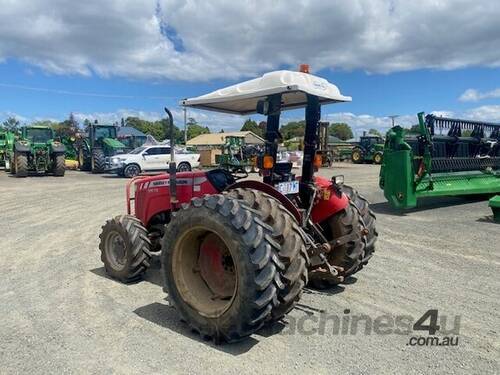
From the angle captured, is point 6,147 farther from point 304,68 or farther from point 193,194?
point 304,68

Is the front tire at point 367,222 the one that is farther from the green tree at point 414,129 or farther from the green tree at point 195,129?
the green tree at point 195,129

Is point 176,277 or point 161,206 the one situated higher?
point 161,206

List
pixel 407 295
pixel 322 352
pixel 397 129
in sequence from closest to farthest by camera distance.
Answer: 1. pixel 322 352
2. pixel 407 295
3. pixel 397 129

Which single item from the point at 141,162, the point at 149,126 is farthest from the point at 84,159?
the point at 149,126

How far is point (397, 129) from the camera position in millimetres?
10086

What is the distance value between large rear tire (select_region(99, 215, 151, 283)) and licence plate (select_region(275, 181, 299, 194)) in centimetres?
179

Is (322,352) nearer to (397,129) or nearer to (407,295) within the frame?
(407,295)

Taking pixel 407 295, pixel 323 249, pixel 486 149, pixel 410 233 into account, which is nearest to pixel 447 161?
pixel 486 149

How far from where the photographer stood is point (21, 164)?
66.5ft

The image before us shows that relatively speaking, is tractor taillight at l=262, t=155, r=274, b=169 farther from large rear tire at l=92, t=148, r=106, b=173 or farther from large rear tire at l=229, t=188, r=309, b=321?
large rear tire at l=92, t=148, r=106, b=173

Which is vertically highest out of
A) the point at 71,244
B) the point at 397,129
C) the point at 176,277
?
the point at 397,129

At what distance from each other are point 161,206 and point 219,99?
1.66m

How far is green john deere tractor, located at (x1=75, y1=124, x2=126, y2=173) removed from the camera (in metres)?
23.2

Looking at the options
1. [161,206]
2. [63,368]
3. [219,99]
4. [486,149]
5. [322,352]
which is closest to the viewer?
[63,368]
